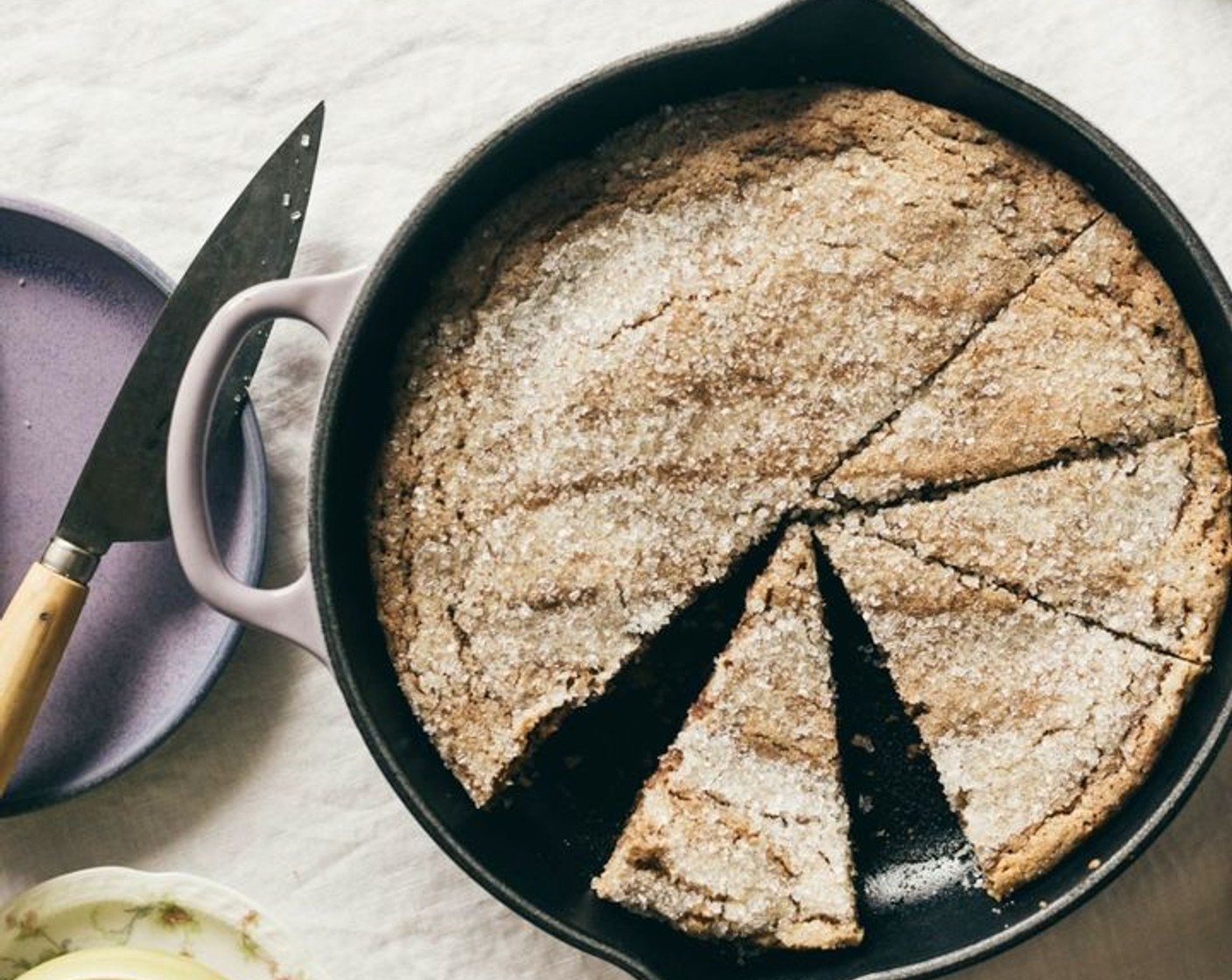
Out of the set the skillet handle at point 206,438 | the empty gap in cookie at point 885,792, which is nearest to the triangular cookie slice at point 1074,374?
the empty gap in cookie at point 885,792

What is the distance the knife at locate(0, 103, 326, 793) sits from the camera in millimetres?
1905

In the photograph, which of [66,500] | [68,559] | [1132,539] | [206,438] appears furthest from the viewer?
[66,500]

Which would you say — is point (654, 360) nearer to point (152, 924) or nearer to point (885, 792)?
point (885, 792)

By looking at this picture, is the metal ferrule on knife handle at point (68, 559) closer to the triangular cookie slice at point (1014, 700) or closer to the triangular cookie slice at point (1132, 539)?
the triangular cookie slice at point (1014, 700)

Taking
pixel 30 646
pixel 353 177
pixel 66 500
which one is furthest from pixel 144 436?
pixel 353 177

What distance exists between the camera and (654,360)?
1813 mm

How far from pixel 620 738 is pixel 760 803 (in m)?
0.22

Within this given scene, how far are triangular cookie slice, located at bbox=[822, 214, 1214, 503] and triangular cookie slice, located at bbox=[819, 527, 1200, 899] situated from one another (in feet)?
0.55

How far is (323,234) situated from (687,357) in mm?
549

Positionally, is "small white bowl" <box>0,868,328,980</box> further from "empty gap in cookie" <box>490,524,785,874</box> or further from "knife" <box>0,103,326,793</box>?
"empty gap in cookie" <box>490,524,785,874</box>

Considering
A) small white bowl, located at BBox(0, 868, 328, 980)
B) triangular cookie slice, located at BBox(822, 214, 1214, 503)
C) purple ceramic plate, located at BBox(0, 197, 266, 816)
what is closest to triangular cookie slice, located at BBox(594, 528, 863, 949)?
triangular cookie slice, located at BBox(822, 214, 1214, 503)

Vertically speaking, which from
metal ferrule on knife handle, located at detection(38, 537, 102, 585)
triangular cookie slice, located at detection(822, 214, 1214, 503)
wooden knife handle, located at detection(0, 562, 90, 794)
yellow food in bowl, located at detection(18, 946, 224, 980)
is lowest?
yellow food in bowl, located at detection(18, 946, 224, 980)

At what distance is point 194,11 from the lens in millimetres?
2051

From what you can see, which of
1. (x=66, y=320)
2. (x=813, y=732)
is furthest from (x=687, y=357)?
(x=66, y=320)
